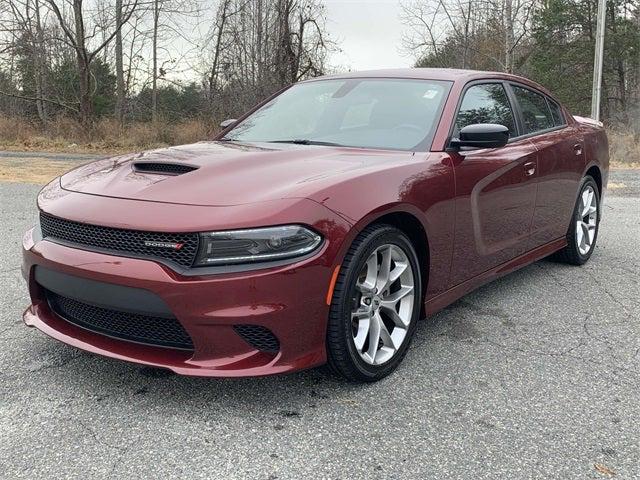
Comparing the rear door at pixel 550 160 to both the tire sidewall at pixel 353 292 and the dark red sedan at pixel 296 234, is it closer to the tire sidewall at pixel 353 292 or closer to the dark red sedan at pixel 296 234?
the dark red sedan at pixel 296 234

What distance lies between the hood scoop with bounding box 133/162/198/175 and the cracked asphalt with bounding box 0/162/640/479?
0.98m

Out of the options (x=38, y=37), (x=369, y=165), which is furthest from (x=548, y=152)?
(x=38, y=37)

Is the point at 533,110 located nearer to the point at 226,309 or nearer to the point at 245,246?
the point at 245,246

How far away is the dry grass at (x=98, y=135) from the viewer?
59.1 feet

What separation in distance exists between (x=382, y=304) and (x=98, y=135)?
1818cm

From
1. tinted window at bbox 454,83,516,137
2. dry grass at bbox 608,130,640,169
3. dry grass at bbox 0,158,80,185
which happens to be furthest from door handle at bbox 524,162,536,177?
dry grass at bbox 608,130,640,169

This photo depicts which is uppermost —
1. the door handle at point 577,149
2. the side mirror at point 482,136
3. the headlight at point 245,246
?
the side mirror at point 482,136

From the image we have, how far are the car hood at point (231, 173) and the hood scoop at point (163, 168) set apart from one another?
0.07 ft

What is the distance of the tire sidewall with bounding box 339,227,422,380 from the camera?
107 inches

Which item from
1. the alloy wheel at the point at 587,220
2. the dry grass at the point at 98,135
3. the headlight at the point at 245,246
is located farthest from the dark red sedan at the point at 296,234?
the dry grass at the point at 98,135

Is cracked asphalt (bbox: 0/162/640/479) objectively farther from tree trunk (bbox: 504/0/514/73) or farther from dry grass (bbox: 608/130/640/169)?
tree trunk (bbox: 504/0/514/73)

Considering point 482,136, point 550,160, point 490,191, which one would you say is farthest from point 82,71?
point 482,136

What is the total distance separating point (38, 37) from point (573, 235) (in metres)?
19.7

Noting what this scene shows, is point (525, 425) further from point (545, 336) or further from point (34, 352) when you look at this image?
point (34, 352)
